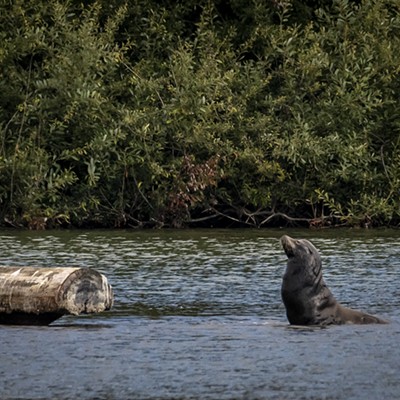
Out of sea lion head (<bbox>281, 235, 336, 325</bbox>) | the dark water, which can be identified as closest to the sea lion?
sea lion head (<bbox>281, 235, 336, 325</bbox>)

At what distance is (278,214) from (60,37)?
514cm

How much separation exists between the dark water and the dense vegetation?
5.47 metres

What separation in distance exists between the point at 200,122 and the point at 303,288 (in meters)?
13.6

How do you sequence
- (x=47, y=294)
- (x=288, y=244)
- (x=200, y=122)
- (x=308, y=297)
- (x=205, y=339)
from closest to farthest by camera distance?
(x=205, y=339) < (x=47, y=294) < (x=308, y=297) < (x=288, y=244) < (x=200, y=122)

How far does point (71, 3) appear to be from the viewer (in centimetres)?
2900

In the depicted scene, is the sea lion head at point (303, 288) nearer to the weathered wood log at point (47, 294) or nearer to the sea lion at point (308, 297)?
the sea lion at point (308, 297)

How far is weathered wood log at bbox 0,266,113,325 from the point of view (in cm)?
1421

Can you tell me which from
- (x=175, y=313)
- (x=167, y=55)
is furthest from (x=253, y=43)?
(x=175, y=313)

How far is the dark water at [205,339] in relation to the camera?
11.3 metres

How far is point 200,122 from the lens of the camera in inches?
1108

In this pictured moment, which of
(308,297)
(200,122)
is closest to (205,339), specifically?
(308,297)

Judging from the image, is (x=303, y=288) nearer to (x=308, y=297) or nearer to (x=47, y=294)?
(x=308, y=297)

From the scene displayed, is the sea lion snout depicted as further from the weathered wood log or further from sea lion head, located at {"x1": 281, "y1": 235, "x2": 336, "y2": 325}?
the weathered wood log

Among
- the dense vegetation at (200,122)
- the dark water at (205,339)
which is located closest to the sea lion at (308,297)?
the dark water at (205,339)
